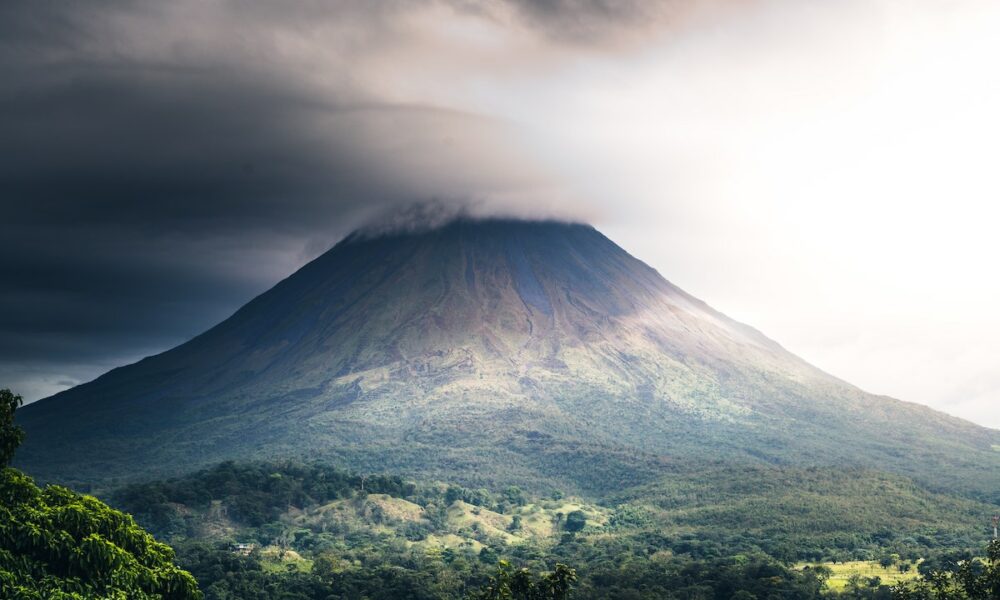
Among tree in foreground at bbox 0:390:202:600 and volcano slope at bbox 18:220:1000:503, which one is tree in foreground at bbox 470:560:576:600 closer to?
tree in foreground at bbox 0:390:202:600

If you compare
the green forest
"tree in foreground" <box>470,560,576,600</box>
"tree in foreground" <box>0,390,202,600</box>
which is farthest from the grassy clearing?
"tree in foreground" <box>0,390,202,600</box>

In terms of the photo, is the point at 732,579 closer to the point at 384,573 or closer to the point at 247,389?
the point at 384,573

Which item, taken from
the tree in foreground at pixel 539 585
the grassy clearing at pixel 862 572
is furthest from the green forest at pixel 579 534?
the tree in foreground at pixel 539 585

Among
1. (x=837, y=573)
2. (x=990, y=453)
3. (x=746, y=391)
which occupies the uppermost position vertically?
(x=746, y=391)

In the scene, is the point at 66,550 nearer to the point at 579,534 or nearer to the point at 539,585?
the point at 539,585

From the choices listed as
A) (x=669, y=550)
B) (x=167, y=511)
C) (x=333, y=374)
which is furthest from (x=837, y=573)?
(x=333, y=374)

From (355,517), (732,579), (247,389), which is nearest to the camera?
(732,579)

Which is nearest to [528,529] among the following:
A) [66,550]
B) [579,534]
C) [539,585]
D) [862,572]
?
[579,534]
